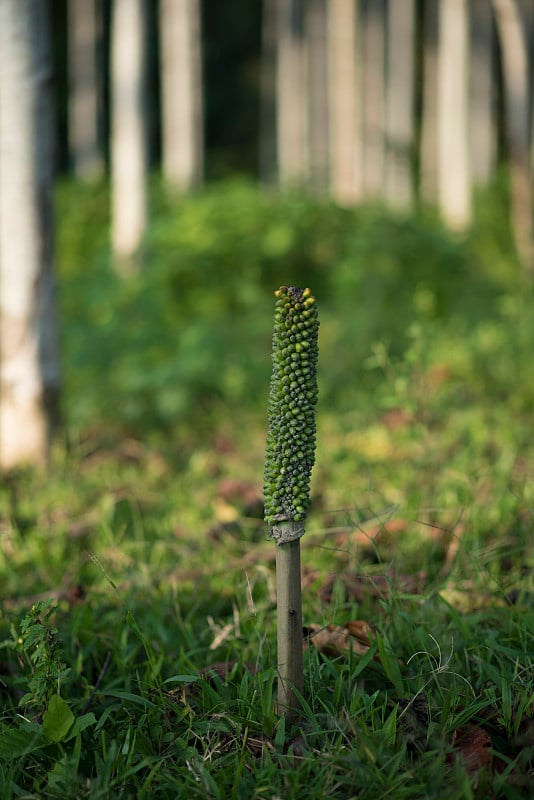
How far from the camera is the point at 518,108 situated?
8906 mm

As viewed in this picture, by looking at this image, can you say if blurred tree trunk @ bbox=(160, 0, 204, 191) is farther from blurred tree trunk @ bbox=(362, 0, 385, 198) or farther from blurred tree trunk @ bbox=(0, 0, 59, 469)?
blurred tree trunk @ bbox=(0, 0, 59, 469)

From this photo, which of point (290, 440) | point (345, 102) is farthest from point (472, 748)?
point (345, 102)

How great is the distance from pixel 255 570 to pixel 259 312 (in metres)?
4.36

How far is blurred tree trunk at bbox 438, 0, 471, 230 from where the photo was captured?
1773 cm

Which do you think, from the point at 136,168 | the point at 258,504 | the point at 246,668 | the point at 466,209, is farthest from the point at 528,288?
the point at 466,209

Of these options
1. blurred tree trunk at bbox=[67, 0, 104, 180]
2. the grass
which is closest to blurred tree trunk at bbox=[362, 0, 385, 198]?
blurred tree trunk at bbox=[67, 0, 104, 180]

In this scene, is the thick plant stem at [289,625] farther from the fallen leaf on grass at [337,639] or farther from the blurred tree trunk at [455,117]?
the blurred tree trunk at [455,117]

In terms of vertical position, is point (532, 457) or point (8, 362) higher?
point (8, 362)

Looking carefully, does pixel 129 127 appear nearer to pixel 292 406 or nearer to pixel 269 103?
pixel 292 406

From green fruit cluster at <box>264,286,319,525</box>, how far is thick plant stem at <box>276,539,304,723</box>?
0.33 ft

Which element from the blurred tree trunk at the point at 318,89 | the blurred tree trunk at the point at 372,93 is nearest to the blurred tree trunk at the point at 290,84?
the blurred tree trunk at the point at 318,89

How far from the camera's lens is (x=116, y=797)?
1867 millimetres

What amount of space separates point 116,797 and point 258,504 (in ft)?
6.56

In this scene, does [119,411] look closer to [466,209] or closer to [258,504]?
[258,504]
